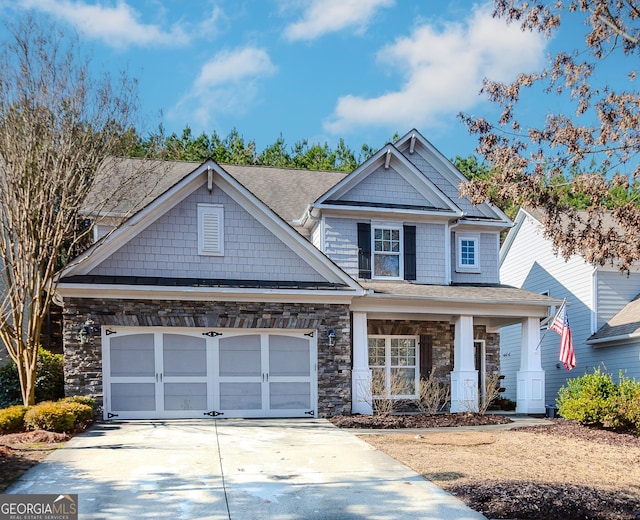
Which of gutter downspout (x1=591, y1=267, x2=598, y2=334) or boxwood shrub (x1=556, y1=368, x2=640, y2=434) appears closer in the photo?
boxwood shrub (x1=556, y1=368, x2=640, y2=434)

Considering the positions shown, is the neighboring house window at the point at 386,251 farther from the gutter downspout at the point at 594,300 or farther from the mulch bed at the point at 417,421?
the gutter downspout at the point at 594,300

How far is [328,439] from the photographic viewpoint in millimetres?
11312

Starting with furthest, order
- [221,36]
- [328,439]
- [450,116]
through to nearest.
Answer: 1. [221,36]
2. [450,116]
3. [328,439]

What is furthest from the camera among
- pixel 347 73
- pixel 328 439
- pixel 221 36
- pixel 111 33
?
pixel 347 73

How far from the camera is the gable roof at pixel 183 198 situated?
1334 centimetres

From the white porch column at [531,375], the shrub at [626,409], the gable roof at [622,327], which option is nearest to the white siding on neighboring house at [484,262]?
the white porch column at [531,375]

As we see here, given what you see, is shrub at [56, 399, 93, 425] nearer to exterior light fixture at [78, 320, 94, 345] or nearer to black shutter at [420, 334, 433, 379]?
exterior light fixture at [78, 320, 94, 345]

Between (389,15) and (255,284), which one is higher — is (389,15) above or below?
above

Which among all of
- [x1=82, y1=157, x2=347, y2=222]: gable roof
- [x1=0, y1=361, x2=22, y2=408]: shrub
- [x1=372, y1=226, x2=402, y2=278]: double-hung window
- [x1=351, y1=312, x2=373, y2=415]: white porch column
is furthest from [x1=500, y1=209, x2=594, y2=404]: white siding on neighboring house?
[x1=0, y1=361, x2=22, y2=408]: shrub

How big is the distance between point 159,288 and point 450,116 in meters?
7.07

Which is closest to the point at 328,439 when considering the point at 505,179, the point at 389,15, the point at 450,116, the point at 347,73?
the point at 505,179

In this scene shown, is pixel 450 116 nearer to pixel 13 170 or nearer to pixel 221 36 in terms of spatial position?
pixel 221 36

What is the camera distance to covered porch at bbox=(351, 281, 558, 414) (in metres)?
15.2

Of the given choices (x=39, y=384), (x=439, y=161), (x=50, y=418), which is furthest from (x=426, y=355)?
(x=50, y=418)
